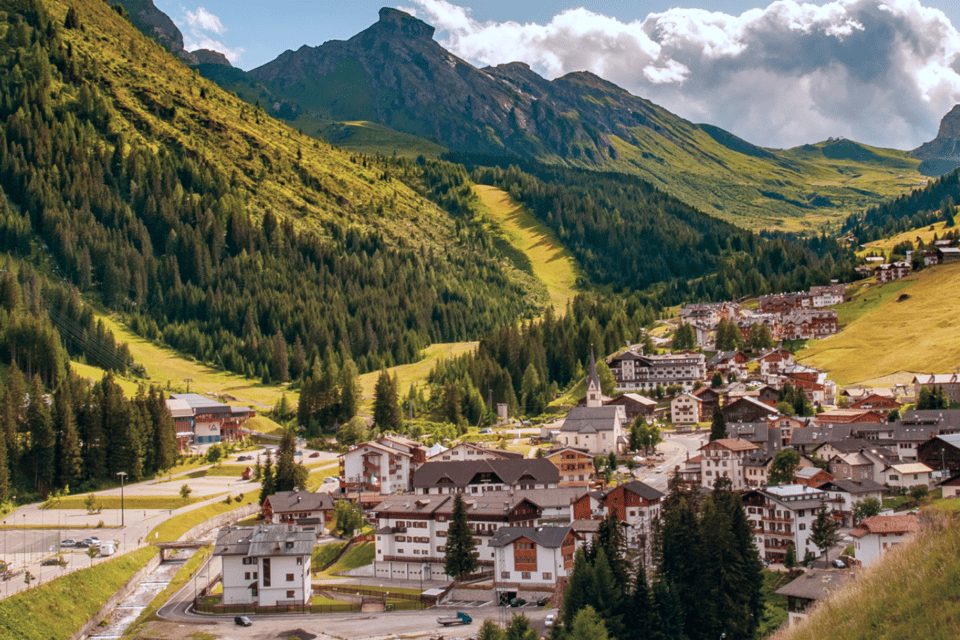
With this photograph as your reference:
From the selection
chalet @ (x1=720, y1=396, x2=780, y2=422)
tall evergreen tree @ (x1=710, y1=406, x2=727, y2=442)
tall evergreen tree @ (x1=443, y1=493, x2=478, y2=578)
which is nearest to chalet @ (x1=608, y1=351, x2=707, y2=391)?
chalet @ (x1=720, y1=396, x2=780, y2=422)

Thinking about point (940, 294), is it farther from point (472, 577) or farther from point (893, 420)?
point (472, 577)

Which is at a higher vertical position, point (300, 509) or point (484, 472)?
point (484, 472)

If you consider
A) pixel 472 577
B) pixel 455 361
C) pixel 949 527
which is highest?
pixel 455 361

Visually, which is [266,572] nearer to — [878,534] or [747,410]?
[878,534]

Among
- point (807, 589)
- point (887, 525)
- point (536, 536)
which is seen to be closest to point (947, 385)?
point (887, 525)

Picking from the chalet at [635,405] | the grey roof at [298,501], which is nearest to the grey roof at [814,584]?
the grey roof at [298,501]

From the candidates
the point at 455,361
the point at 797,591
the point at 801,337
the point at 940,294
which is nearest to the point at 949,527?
the point at 797,591

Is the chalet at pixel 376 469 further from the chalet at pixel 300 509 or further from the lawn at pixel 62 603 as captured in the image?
the lawn at pixel 62 603
